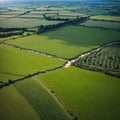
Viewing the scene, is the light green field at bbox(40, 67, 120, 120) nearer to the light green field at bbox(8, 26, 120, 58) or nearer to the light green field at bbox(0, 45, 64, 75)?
the light green field at bbox(0, 45, 64, 75)

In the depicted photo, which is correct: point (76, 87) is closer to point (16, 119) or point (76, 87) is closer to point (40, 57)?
point (16, 119)

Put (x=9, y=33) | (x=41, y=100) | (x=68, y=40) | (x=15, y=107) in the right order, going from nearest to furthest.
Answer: (x=15, y=107)
(x=41, y=100)
(x=68, y=40)
(x=9, y=33)

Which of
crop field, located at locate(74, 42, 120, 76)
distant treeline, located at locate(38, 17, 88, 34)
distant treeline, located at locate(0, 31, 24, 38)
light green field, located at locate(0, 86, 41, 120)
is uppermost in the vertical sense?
distant treeline, located at locate(38, 17, 88, 34)

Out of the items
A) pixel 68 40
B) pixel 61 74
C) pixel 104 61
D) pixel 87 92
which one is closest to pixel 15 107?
pixel 87 92

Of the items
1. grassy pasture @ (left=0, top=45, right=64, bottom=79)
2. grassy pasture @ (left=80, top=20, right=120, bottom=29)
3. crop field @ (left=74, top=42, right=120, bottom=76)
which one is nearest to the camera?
crop field @ (left=74, top=42, right=120, bottom=76)

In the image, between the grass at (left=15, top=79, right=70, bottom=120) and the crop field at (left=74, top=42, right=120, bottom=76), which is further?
the crop field at (left=74, top=42, right=120, bottom=76)

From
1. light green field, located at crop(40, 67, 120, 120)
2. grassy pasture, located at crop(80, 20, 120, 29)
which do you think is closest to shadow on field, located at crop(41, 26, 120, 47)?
grassy pasture, located at crop(80, 20, 120, 29)

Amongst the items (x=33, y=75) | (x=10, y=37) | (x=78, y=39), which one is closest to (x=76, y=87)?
(x=33, y=75)

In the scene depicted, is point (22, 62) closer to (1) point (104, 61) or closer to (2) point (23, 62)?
(2) point (23, 62)
